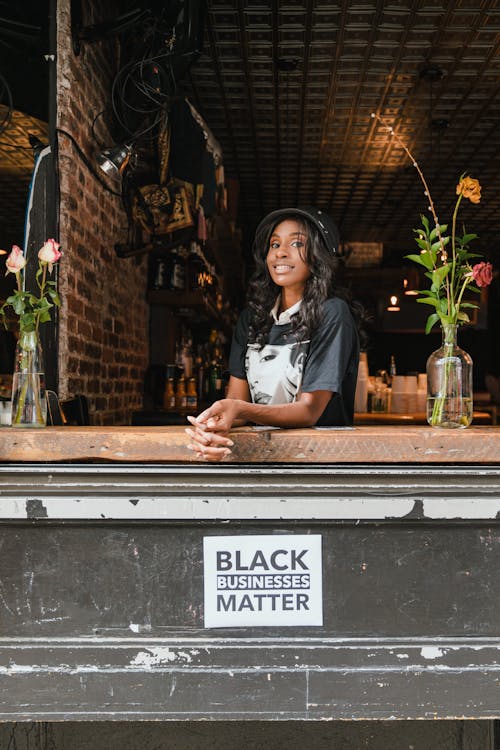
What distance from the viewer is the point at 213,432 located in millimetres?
1710

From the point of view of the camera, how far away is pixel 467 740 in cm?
204

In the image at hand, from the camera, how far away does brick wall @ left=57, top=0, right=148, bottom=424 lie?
10.0 feet

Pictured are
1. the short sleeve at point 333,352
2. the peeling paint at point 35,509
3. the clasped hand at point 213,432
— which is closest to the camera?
the clasped hand at point 213,432

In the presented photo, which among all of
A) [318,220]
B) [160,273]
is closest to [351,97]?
[160,273]

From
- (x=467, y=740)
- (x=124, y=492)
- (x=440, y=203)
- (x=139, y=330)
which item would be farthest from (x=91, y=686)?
(x=440, y=203)

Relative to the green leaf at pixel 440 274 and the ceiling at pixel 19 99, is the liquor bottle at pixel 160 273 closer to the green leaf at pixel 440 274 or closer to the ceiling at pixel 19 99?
the ceiling at pixel 19 99

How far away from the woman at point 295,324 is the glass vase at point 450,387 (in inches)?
11.3

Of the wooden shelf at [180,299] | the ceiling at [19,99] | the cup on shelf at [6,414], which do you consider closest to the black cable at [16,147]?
the ceiling at [19,99]

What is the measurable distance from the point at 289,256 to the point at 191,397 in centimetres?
320

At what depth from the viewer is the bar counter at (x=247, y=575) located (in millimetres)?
1760

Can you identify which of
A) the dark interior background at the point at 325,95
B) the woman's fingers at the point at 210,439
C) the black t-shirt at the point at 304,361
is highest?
the dark interior background at the point at 325,95

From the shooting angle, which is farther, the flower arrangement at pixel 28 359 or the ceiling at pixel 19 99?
the ceiling at pixel 19 99

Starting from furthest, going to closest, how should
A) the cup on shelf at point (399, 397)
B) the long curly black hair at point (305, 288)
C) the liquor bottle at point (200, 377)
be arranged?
the liquor bottle at point (200, 377) → the cup on shelf at point (399, 397) → the long curly black hair at point (305, 288)

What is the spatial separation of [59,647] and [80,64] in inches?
Result: 99.8
